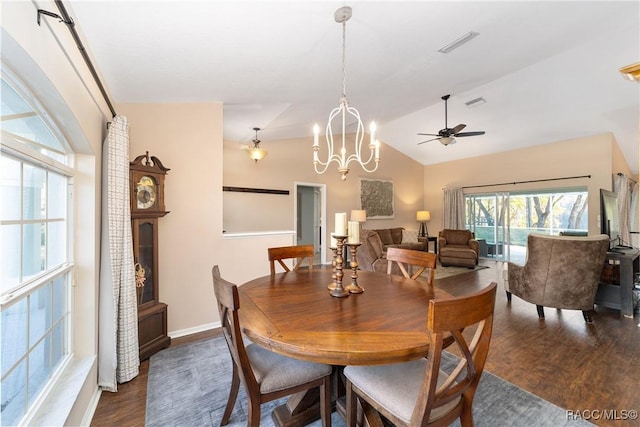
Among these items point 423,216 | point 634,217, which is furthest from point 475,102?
point 634,217

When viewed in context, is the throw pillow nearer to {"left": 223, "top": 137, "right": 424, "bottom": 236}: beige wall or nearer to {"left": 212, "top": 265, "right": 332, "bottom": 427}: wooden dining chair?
{"left": 223, "top": 137, "right": 424, "bottom": 236}: beige wall

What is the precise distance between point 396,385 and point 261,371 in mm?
649

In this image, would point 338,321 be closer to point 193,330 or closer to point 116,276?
point 116,276

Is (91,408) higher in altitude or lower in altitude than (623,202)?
lower

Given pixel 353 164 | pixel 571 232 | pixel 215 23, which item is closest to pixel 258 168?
pixel 353 164

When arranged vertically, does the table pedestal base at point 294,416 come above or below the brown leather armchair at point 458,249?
below

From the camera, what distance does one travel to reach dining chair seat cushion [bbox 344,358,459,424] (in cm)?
109

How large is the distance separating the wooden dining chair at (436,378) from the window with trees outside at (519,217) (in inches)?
242

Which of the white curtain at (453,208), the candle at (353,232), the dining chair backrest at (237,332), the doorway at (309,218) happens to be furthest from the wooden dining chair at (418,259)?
the white curtain at (453,208)

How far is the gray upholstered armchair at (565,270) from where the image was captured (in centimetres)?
283

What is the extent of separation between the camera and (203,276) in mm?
2826

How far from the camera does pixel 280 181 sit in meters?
5.84

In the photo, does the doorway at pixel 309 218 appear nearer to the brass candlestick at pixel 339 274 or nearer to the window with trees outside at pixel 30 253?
the brass candlestick at pixel 339 274

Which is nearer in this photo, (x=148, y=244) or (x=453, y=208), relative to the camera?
(x=148, y=244)
